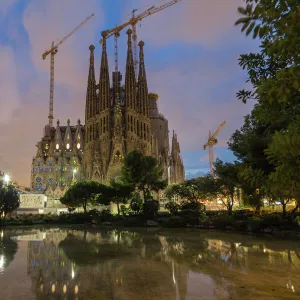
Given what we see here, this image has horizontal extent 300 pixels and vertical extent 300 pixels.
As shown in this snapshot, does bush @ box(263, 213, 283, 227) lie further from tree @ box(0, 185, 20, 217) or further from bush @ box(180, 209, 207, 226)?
tree @ box(0, 185, 20, 217)

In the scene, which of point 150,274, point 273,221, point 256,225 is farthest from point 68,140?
point 150,274

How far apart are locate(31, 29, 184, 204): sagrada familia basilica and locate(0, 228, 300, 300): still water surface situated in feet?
188

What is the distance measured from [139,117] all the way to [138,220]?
49.1 meters

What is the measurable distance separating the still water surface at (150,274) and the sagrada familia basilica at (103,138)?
57223mm

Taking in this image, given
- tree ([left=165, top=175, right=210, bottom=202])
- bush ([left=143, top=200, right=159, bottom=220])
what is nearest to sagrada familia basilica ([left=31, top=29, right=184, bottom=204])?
tree ([left=165, top=175, right=210, bottom=202])

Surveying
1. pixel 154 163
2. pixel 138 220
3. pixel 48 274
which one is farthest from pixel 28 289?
pixel 154 163

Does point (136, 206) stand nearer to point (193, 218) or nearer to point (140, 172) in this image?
point (140, 172)

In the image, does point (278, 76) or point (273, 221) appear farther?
point (273, 221)

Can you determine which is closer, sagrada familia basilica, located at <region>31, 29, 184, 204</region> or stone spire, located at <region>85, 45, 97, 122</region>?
sagrada familia basilica, located at <region>31, 29, 184, 204</region>

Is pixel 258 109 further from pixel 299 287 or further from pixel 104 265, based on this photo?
pixel 104 265

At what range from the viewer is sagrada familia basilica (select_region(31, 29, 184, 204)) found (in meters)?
75.1

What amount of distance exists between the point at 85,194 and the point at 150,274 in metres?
34.6

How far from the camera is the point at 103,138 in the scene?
254ft

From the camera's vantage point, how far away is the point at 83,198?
44.1 meters
